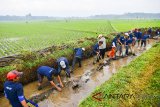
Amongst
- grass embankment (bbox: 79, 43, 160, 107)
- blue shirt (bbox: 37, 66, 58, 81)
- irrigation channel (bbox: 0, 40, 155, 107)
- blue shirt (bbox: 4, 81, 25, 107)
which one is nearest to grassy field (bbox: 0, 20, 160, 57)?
irrigation channel (bbox: 0, 40, 155, 107)

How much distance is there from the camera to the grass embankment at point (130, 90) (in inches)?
200

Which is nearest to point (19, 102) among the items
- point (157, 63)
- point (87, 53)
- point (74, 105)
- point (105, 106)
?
point (105, 106)

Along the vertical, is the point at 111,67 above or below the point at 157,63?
below

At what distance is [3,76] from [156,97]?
634cm

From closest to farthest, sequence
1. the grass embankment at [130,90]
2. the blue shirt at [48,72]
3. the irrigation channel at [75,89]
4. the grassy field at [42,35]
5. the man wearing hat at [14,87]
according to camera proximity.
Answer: the man wearing hat at [14,87]
the grass embankment at [130,90]
the irrigation channel at [75,89]
the blue shirt at [48,72]
the grassy field at [42,35]

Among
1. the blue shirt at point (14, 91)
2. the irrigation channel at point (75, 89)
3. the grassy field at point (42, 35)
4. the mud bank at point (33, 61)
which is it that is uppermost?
the blue shirt at point (14, 91)

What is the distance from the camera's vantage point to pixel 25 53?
10273mm

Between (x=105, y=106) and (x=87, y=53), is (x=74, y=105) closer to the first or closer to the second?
(x=105, y=106)

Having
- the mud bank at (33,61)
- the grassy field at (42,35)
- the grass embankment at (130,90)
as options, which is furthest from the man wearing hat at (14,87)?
the grassy field at (42,35)

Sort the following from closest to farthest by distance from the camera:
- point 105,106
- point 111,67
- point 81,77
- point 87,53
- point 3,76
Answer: point 105,106
point 3,76
point 81,77
point 111,67
point 87,53

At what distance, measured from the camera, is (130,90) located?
5.71 m

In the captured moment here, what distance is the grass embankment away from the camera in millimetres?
5074

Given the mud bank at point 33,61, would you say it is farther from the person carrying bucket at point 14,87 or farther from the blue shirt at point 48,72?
the person carrying bucket at point 14,87

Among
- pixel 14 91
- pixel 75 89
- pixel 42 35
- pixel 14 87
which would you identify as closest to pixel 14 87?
pixel 14 87
